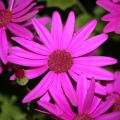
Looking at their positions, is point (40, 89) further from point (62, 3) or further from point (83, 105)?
point (62, 3)

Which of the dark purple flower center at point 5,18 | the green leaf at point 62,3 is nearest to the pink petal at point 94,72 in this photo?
the dark purple flower center at point 5,18

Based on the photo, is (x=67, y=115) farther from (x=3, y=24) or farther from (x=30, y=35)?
(x=3, y=24)

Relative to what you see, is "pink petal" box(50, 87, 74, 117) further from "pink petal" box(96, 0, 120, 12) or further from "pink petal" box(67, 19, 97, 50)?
"pink petal" box(96, 0, 120, 12)

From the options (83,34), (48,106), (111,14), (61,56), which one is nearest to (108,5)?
(111,14)

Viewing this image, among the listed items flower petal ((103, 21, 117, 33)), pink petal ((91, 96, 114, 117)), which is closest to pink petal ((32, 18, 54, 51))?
flower petal ((103, 21, 117, 33))

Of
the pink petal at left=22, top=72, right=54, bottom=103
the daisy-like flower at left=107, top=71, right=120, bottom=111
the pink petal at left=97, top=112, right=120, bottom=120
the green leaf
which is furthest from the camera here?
the green leaf
